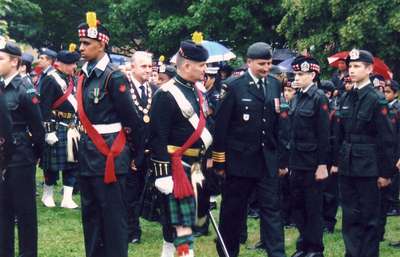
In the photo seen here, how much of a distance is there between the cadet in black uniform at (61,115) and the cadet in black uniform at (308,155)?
3959 millimetres

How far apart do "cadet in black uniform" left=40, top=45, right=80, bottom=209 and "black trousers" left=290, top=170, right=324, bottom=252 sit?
3.97 m

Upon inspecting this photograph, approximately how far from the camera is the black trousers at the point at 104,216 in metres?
7.24

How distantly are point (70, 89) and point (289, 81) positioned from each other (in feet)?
11.1

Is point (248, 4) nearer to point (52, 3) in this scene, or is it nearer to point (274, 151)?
point (52, 3)

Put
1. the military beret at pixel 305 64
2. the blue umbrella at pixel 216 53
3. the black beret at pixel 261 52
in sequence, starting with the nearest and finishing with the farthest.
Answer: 1. the black beret at pixel 261 52
2. the military beret at pixel 305 64
3. the blue umbrella at pixel 216 53

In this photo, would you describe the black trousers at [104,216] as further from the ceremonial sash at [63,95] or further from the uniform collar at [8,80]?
the ceremonial sash at [63,95]

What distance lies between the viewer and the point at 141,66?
10.0 metres

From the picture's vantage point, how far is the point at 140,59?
9.98 m

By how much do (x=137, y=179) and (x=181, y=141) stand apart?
2.66 m

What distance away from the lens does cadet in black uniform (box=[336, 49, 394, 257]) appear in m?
8.45

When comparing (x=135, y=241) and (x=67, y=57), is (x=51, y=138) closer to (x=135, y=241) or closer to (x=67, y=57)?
(x=67, y=57)

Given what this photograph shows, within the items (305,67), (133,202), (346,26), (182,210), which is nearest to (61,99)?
(133,202)

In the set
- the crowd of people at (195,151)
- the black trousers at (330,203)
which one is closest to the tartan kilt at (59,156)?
the crowd of people at (195,151)

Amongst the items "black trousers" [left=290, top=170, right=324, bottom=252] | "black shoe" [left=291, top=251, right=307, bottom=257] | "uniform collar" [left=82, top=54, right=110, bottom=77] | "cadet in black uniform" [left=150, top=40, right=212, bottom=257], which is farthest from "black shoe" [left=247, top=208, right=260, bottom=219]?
"uniform collar" [left=82, top=54, right=110, bottom=77]
